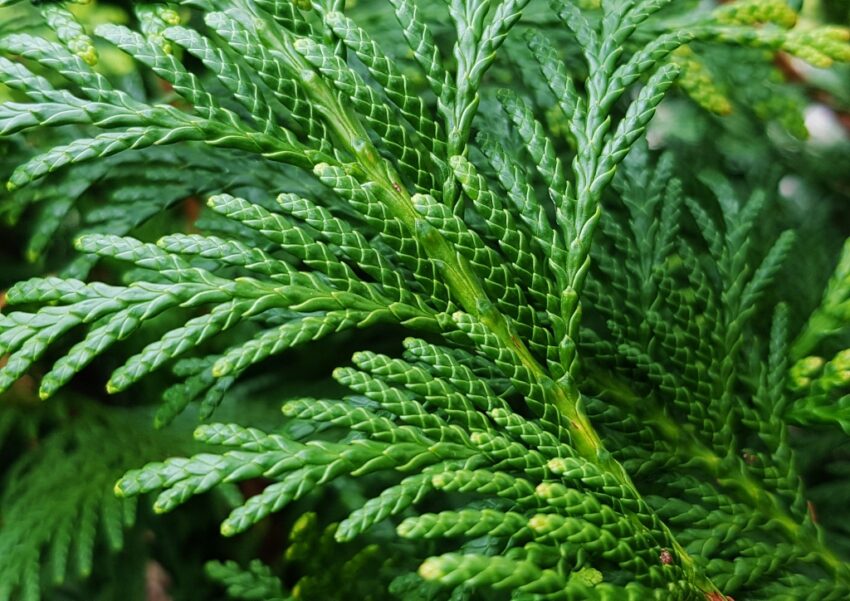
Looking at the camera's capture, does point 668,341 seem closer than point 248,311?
No

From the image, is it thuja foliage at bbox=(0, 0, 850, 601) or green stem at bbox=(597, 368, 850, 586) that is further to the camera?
green stem at bbox=(597, 368, 850, 586)

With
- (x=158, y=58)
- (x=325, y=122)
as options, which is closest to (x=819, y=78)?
(x=325, y=122)

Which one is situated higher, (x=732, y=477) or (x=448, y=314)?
(x=448, y=314)

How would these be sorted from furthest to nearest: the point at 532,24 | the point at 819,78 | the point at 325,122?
1. the point at 819,78
2. the point at 532,24
3. the point at 325,122

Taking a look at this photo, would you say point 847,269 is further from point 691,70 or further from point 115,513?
point 115,513

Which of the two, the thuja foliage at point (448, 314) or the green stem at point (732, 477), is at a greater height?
the thuja foliage at point (448, 314)

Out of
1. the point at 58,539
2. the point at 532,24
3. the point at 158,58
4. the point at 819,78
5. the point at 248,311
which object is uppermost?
the point at 158,58

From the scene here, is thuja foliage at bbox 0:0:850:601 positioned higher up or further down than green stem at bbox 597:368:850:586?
higher up

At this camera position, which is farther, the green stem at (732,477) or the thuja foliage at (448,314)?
the green stem at (732,477)
